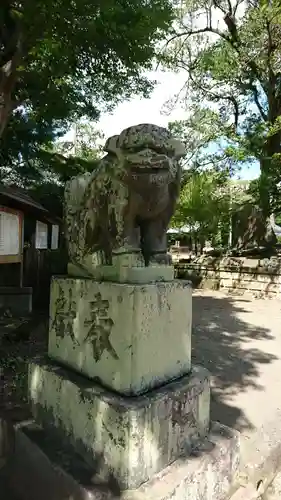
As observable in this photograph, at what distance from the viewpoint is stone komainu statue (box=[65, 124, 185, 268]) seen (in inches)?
→ 67.1

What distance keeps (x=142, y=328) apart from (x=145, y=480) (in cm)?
73

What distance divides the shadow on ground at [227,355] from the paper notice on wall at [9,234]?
3280 millimetres

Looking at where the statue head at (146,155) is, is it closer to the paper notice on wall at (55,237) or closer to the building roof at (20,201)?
the building roof at (20,201)

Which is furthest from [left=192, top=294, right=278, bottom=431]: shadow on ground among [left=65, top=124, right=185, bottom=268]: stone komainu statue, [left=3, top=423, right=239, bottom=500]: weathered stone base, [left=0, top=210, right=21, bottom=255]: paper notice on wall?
[left=0, top=210, right=21, bottom=255]: paper notice on wall

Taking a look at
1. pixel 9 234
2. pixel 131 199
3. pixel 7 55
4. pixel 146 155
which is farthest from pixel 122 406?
pixel 7 55

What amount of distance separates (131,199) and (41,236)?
5705mm

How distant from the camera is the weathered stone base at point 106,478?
159 centimetres

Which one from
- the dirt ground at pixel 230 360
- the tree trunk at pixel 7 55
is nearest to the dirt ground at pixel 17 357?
the dirt ground at pixel 230 360

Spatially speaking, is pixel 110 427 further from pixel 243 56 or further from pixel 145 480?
pixel 243 56

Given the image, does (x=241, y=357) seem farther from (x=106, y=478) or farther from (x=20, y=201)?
(x=20, y=201)

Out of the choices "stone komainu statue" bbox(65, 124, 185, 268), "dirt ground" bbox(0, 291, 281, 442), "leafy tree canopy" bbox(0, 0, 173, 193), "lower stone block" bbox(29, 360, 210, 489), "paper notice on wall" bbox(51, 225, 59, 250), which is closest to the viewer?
"lower stone block" bbox(29, 360, 210, 489)

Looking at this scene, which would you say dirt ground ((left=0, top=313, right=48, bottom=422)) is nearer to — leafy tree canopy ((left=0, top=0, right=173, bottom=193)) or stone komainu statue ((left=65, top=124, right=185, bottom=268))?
stone komainu statue ((left=65, top=124, right=185, bottom=268))

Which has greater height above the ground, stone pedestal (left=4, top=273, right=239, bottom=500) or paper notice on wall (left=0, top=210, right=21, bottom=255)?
paper notice on wall (left=0, top=210, right=21, bottom=255)

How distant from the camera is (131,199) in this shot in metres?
1.76
